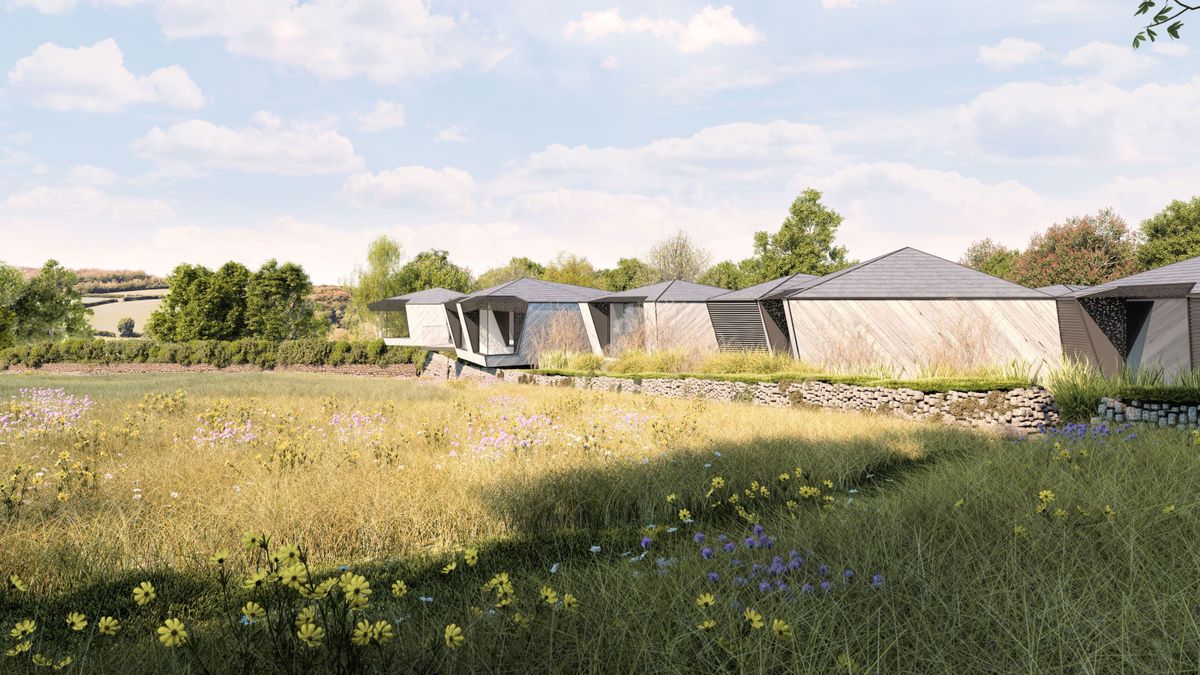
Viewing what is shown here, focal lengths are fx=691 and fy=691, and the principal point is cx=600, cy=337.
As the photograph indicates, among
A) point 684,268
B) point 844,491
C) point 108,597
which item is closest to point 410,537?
point 108,597

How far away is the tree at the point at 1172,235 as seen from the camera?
27484 millimetres

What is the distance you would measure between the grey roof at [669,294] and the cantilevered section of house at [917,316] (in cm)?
676

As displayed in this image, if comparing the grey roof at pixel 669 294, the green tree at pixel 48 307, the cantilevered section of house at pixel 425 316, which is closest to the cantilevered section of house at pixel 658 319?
the grey roof at pixel 669 294

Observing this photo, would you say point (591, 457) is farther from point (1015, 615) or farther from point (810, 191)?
point (810, 191)

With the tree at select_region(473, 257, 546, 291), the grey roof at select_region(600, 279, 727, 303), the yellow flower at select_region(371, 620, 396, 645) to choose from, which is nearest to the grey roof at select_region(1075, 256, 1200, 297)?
the grey roof at select_region(600, 279, 727, 303)

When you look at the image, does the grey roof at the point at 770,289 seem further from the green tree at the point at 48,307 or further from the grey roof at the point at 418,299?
the green tree at the point at 48,307

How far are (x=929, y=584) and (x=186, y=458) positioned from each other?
6.08 metres

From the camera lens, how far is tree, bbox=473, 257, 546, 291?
166 ft

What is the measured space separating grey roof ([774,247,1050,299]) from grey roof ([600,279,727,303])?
6.71 metres

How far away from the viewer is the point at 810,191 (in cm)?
3141

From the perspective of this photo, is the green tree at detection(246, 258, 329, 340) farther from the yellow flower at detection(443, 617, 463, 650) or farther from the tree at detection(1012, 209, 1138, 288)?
the yellow flower at detection(443, 617, 463, 650)

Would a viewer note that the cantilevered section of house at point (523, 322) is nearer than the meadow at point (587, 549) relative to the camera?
No

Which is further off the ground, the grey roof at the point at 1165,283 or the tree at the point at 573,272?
the tree at the point at 573,272

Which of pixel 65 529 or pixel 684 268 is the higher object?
pixel 684 268
